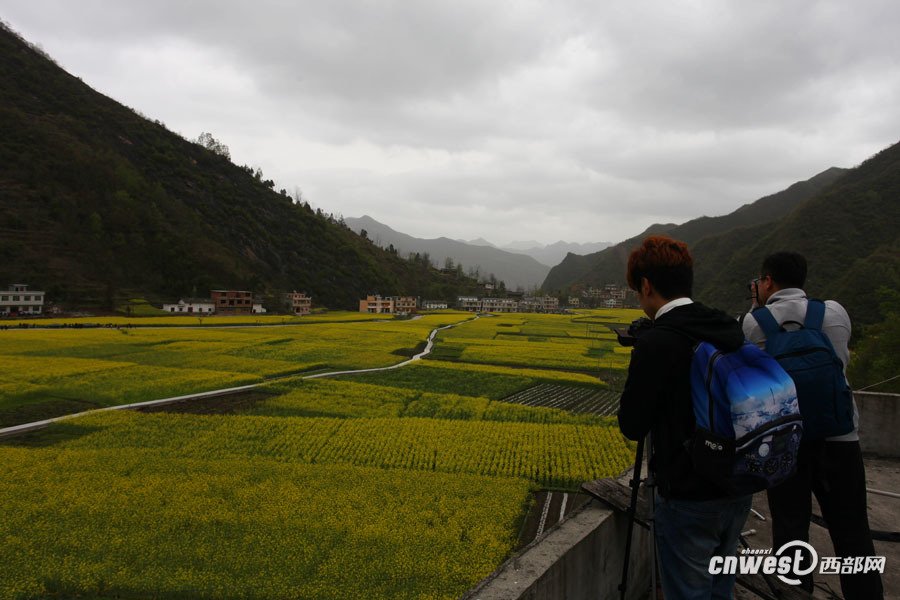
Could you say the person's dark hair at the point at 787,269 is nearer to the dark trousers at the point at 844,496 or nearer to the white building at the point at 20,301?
the dark trousers at the point at 844,496

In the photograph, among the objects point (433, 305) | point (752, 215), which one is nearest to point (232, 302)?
point (433, 305)

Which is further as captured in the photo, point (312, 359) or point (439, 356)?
point (439, 356)

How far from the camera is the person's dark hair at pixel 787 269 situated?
11.0 ft

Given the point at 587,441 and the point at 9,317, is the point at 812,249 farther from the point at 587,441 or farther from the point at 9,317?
the point at 9,317

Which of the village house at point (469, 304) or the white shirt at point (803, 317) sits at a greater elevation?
the white shirt at point (803, 317)

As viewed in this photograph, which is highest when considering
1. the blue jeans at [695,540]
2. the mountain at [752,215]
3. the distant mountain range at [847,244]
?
the mountain at [752,215]

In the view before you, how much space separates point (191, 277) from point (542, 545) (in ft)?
268

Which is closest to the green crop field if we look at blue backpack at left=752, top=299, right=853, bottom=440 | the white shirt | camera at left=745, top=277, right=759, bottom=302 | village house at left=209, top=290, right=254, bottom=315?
blue backpack at left=752, top=299, right=853, bottom=440

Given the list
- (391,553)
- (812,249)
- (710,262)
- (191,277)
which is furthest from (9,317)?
(710,262)

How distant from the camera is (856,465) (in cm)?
313

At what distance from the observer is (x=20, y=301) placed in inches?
1984

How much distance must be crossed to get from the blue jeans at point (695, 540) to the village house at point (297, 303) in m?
77.8

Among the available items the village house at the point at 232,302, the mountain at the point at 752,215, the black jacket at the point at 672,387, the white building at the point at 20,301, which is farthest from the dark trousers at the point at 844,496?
the mountain at the point at 752,215

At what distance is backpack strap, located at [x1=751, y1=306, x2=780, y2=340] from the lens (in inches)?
128
